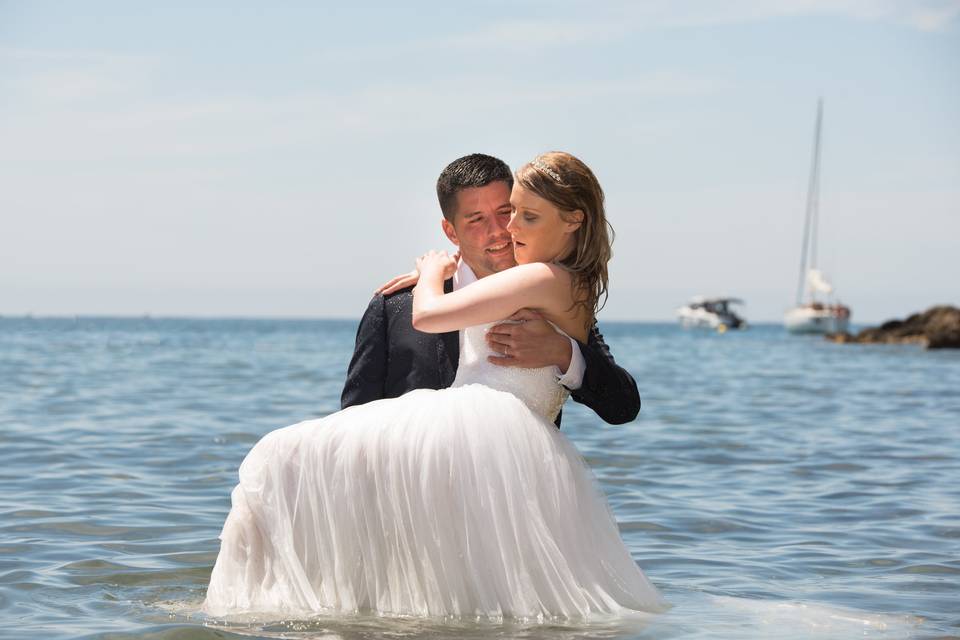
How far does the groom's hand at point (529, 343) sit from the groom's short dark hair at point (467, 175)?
1.86 ft

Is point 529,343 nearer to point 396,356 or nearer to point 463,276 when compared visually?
point 463,276

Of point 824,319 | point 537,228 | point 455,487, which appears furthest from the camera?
point 824,319

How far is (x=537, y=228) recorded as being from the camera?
4684 mm

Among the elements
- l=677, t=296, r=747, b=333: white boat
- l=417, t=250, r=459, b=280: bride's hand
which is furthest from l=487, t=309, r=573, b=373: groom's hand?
l=677, t=296, r=747, b=333: white boat

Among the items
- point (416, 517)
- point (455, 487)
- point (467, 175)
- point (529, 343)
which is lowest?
point (416, 517)

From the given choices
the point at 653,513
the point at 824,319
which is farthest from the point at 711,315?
the point at 653,513

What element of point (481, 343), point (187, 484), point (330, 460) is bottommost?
point (187, 484)

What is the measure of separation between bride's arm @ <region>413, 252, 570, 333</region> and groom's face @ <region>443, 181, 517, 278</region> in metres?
0.32

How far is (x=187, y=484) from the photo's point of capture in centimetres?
1020

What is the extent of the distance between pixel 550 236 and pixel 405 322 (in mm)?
806

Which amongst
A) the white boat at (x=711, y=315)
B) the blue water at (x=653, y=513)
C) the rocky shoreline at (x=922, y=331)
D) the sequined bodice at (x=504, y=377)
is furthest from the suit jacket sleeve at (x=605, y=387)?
the white boat at (x=711, y=315)

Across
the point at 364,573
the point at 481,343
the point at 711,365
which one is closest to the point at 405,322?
the point at 481,343

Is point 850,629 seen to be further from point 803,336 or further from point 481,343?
point 803,336

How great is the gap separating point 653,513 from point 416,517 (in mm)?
4929
